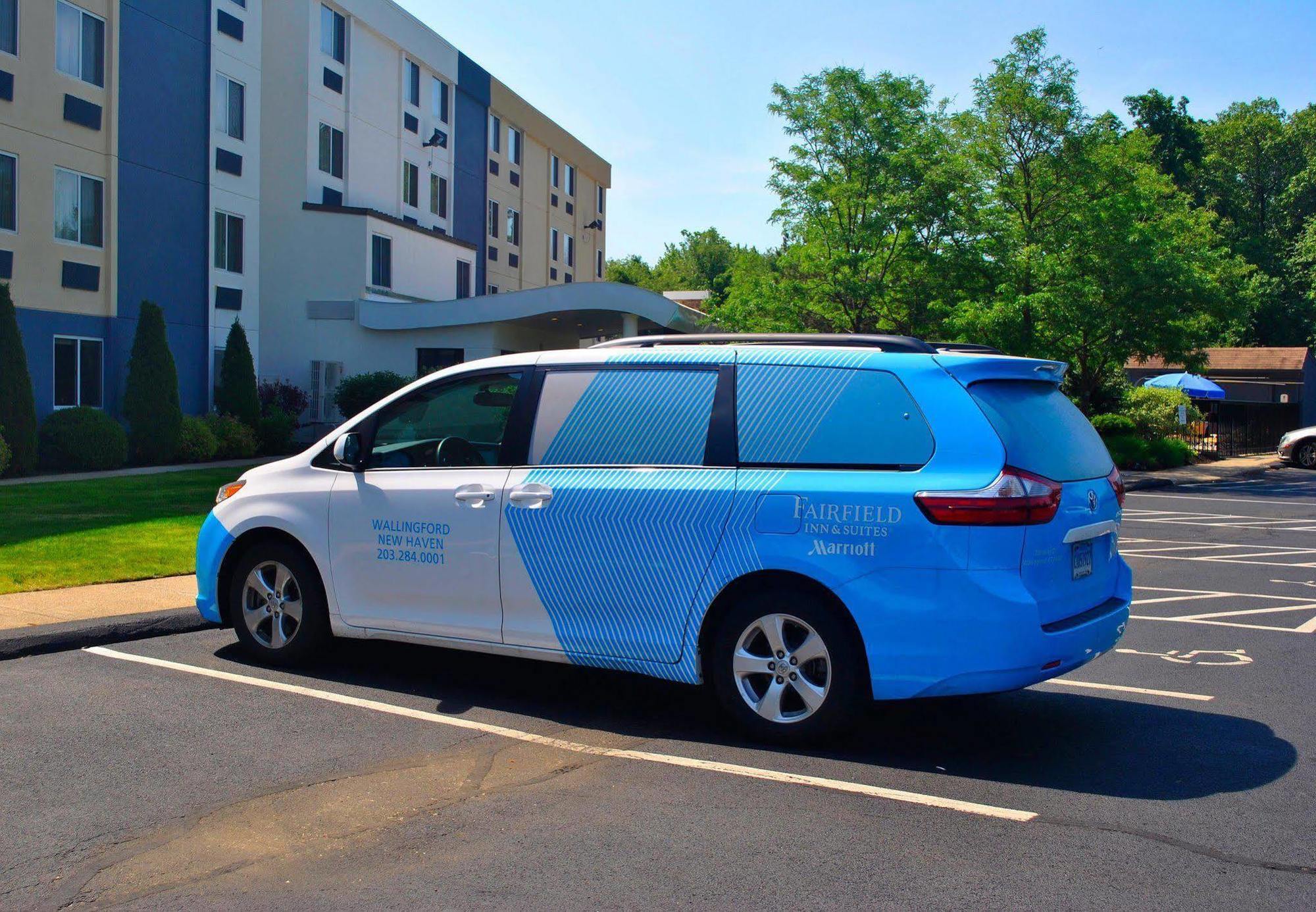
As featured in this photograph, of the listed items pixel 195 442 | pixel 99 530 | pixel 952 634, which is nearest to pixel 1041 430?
pixel 952 634

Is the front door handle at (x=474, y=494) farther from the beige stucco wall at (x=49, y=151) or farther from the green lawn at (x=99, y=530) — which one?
the beige stucco wall at (x=49, y=151)

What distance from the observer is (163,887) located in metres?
4.02

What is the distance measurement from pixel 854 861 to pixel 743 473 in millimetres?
2075

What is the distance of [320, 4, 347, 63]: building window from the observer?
31891 millimetres

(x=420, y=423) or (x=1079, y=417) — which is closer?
(x=1079, y=417)

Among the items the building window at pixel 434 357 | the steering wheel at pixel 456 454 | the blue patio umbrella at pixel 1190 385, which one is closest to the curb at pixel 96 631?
the steering wheel at pixel 456 454

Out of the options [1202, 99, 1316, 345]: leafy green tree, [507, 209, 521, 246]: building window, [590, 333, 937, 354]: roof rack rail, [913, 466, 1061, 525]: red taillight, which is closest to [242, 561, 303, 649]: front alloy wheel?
[590, 333, 937, 354]: roof rack rail

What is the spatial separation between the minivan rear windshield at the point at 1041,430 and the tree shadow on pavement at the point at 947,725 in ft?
4.46

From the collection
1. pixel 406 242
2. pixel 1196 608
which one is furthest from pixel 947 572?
pixel 406 242

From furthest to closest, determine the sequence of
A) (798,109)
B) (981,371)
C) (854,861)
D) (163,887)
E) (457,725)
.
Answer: (798,109) → (457,725) → (981,371) → (854,861) → (163,887)

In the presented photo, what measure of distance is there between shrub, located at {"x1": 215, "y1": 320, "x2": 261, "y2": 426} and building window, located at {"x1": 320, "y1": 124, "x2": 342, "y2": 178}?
7.52m

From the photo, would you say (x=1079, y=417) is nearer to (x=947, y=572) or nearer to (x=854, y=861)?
(x=947, y=572)

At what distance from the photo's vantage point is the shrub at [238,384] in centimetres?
2630

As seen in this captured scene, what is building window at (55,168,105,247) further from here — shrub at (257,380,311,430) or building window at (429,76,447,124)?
building window at (429,76,447,124)
